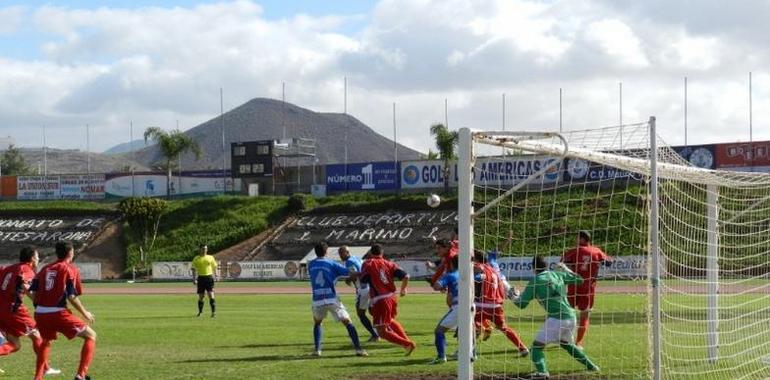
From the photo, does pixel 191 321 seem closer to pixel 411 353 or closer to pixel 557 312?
pixel 411 353

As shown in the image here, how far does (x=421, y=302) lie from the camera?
33.2 metres

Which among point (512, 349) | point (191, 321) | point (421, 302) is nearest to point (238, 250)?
point (421, 302)

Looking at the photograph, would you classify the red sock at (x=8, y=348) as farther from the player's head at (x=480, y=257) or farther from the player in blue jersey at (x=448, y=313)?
the player's head at (x=480, y=257)

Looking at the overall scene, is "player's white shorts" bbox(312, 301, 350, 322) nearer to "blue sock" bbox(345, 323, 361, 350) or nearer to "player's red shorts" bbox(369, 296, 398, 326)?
"blue sock" bbox(345, 323, 361, 350)

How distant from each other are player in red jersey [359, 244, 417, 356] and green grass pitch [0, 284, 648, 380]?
45cm

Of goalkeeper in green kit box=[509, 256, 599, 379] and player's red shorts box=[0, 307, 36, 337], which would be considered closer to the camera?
goalkeeper in green kit box=[509, 256, 599, 379]

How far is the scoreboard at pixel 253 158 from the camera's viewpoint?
69.6 meters

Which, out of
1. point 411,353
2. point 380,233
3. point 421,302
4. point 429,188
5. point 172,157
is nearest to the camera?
point 411,353

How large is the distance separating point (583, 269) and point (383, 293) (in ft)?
10.9

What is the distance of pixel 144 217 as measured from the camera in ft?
225

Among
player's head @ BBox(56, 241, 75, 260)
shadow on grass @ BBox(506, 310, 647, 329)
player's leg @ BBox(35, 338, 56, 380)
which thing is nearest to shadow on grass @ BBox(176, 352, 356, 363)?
player's leg @ BBox(35, 338, 56, 380)

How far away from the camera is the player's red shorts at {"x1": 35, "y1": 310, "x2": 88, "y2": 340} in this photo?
1405 cm

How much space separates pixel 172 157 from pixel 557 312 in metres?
69.5

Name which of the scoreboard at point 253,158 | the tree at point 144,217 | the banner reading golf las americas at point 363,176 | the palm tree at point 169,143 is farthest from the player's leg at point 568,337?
the palm tree at point 169,143
